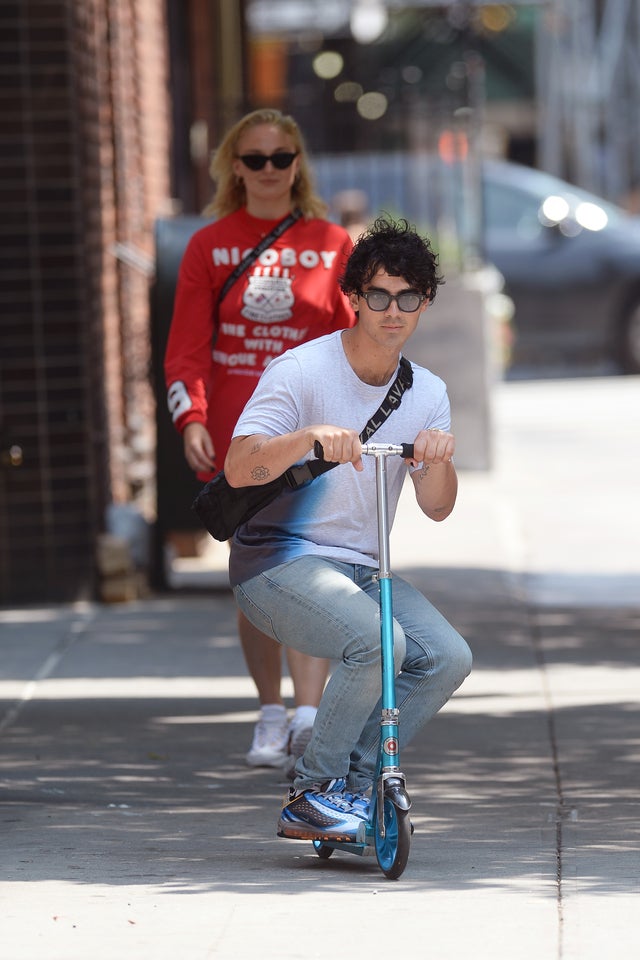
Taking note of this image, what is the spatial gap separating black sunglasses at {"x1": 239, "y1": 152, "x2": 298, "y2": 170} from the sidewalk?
1761 mm

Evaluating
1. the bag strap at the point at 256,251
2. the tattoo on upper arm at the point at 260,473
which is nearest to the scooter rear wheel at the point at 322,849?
the tattoo on upper arm at the point at 260,473

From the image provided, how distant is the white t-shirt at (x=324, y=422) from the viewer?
191 inches

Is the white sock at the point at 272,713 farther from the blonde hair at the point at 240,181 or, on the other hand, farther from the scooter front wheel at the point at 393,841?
the blonde hair at the point at 240,181

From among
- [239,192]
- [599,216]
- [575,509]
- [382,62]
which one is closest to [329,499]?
[239,192]

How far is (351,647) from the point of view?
4.74 metres

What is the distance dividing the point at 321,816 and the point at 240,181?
2.27 metres

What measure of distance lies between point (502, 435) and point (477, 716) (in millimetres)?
7890

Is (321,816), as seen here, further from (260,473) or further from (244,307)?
(244,307)

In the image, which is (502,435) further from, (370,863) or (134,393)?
(370,863)

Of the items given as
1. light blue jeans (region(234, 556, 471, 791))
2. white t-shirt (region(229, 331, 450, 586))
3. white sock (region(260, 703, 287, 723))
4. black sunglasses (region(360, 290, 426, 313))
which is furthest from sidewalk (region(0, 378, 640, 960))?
black sunglasses (region(360, 290, 426, 313))

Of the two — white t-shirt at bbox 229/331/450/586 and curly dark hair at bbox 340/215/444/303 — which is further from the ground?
curly dark hair at bbox 340/215/444/303

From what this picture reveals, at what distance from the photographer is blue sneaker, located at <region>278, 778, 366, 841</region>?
187 inches

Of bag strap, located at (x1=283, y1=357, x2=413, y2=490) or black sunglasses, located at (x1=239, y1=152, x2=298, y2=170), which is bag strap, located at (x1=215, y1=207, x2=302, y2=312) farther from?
bag strap, located at (x1=283, y1=357, x2=413, y2=490)

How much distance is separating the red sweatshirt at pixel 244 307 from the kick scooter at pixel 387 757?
1432 millimetres
